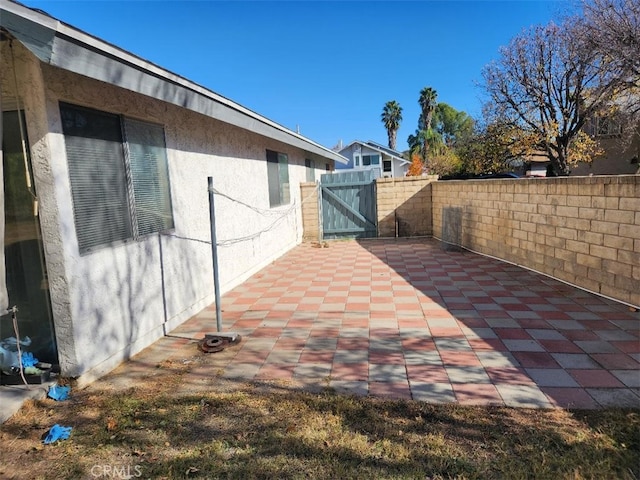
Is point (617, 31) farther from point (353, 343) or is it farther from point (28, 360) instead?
point (28, 360)

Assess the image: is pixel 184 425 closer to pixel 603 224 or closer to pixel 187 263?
pixel 187 263

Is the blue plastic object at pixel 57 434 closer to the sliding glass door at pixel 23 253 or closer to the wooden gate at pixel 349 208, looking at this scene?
the sliding glass door at pixel 23 253

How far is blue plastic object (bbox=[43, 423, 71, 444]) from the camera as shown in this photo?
98.8 inches

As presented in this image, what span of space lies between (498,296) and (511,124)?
47.6ft

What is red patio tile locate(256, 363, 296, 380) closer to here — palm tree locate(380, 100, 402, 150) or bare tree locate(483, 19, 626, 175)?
bare tree locate(483, 19, 626, 175)

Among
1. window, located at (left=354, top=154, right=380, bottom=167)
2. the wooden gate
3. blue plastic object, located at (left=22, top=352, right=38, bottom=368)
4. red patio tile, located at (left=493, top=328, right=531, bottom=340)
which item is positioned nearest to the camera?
blue plastic object, located at (left=22, top=352, right=38, bottom=368)

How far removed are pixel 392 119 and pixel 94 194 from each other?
5127cm

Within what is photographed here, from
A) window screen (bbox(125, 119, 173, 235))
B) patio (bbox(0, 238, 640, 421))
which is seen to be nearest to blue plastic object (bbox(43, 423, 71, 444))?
patio (bbox(0, 238, 640, 421))

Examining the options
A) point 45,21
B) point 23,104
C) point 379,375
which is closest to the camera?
point 45,21

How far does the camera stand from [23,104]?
294 cm

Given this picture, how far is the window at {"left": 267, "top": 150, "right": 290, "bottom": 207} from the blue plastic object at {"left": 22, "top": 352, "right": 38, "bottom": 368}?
5.94 meters

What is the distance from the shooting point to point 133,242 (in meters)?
3.93

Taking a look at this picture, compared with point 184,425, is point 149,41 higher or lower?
higher

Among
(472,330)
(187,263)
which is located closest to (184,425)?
(187,263)
